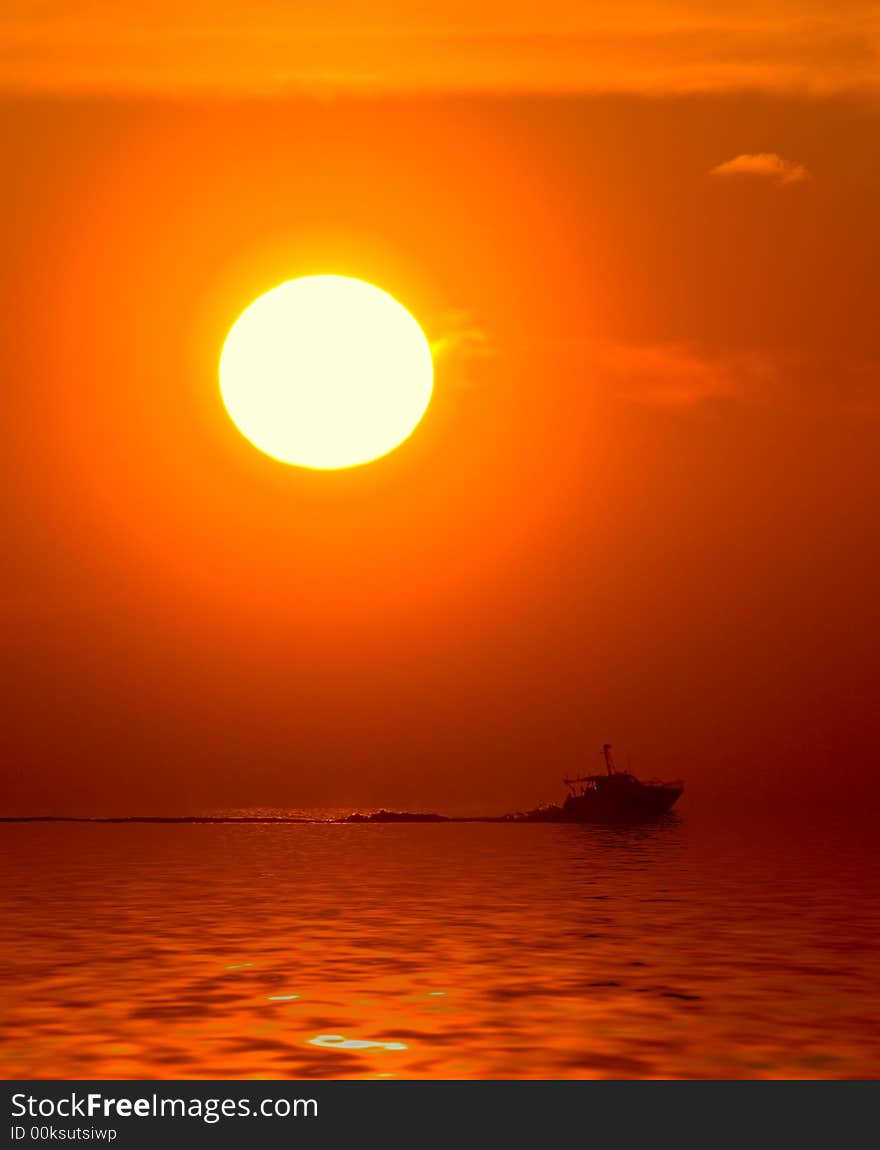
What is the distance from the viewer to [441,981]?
36.5 m

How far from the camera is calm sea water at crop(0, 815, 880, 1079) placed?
26578 millimetres

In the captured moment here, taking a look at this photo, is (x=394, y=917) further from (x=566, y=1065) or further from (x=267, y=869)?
(x=267, y=869)
